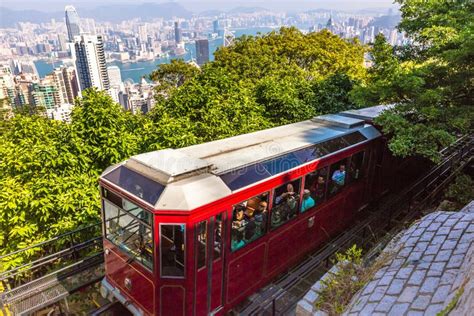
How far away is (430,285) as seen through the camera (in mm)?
4262

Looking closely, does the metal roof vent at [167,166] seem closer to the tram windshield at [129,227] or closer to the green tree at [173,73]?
the tram windshield at [129,227]

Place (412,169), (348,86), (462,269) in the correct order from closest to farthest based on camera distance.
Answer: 1. (462,269)
2. (412,169)
3. (348,86)

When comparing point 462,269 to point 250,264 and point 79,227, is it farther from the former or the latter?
point 79,227

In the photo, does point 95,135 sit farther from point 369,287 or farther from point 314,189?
point 369,287

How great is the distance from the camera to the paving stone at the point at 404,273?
463 centimetres

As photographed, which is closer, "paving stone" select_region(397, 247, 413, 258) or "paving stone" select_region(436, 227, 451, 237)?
"paving stone" select_region(397, 247, 413, 258)

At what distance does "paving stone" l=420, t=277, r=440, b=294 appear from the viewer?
416 cm

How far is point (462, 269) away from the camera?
169 inches

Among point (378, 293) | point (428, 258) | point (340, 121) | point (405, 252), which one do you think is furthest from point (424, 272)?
point (340, 121)

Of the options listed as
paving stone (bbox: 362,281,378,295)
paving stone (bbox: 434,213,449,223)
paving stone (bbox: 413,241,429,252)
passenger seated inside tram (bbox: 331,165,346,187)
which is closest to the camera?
paving stone (bbox: 362,281,378,295)

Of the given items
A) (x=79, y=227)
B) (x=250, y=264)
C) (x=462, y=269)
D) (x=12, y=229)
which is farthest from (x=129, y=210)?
(x=462, y=269)

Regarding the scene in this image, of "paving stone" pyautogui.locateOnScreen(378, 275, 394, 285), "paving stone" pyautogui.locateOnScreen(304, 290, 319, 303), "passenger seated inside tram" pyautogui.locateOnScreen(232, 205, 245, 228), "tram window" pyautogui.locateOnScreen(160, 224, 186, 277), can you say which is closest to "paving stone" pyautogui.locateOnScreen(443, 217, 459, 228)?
"paving stone" pyautogui.locateOnScreen(378, 275, 394, 285)

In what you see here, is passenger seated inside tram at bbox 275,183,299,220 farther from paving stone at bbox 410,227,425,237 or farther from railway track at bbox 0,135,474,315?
paving stone at bbox 410,227,425,237

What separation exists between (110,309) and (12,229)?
303 centimetres
